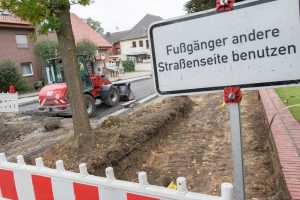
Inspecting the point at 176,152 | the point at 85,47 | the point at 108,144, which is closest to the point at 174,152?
the point at 176,152

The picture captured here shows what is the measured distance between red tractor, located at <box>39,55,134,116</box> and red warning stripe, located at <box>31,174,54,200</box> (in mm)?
9052

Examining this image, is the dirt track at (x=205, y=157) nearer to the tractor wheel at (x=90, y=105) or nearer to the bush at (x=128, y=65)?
the tractor wheel at (x=90, y=105)

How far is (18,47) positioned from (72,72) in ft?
80.6

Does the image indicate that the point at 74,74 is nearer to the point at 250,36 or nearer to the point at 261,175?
the point at 261,175

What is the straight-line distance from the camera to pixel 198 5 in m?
17.4

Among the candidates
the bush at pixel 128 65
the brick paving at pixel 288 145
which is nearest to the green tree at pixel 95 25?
the bush at pixel 128 65

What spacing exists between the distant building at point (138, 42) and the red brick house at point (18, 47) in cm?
2916

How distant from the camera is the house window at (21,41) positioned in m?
28.0

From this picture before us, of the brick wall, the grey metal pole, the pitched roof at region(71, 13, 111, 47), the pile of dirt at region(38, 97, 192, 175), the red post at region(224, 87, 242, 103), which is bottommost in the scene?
the pile of dirt at region(38, 97, 192, 175)

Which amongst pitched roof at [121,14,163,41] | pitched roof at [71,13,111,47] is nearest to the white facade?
pitched roof at [121,14,163,41]

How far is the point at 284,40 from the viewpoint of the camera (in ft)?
4.75

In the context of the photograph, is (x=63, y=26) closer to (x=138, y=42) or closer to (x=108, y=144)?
(x=108, y=144)

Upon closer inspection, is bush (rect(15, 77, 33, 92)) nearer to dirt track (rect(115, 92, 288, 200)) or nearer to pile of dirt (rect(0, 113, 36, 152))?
pile of dirt (rect(0, 113, 36, 152))

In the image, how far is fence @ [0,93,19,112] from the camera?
14531mm
